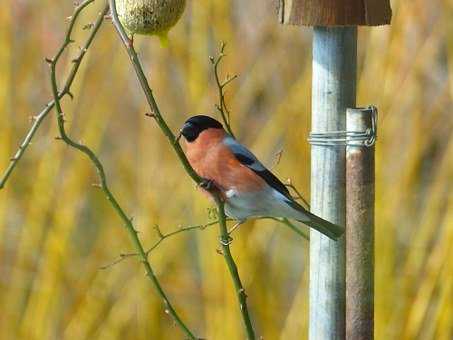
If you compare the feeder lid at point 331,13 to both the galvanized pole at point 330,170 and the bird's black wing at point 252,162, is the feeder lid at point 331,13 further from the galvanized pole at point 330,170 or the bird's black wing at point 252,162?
the bird's black wing at point 252,162

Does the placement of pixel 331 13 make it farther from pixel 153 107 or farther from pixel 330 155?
pixel 153 107

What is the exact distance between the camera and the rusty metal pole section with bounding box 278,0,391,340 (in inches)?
49.1

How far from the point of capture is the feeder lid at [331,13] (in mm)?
1200

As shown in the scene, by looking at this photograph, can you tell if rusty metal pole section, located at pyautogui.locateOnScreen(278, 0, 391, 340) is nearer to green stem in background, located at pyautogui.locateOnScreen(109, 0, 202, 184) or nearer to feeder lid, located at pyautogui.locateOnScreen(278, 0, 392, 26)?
feeder lid, located at pyautogui.locateOnScreen(278, 0, 392, 26)

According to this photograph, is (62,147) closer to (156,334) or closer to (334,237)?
(156,334)

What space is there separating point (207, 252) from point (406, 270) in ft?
1.52

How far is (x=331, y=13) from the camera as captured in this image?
1.20m

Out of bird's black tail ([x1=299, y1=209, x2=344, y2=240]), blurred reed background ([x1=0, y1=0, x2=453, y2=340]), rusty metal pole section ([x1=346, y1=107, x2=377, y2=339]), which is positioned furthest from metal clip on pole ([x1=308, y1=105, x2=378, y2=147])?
blurred reed background ([x1=0, y1=0, x2=453, y2=340])

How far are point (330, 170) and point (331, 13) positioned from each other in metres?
0.19

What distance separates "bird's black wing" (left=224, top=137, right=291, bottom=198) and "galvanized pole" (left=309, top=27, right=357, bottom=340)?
0.06m

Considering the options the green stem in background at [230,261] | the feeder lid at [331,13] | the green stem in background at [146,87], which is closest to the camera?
the green stem in background at [146,87]

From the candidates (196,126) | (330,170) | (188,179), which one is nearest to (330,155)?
(330,170)

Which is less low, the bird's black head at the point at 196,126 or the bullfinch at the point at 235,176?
the bird's black head at the point at 196,126

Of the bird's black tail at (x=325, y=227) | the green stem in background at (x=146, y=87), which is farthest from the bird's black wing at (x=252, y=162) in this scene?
the green stem in background at (x=146, y=87)
